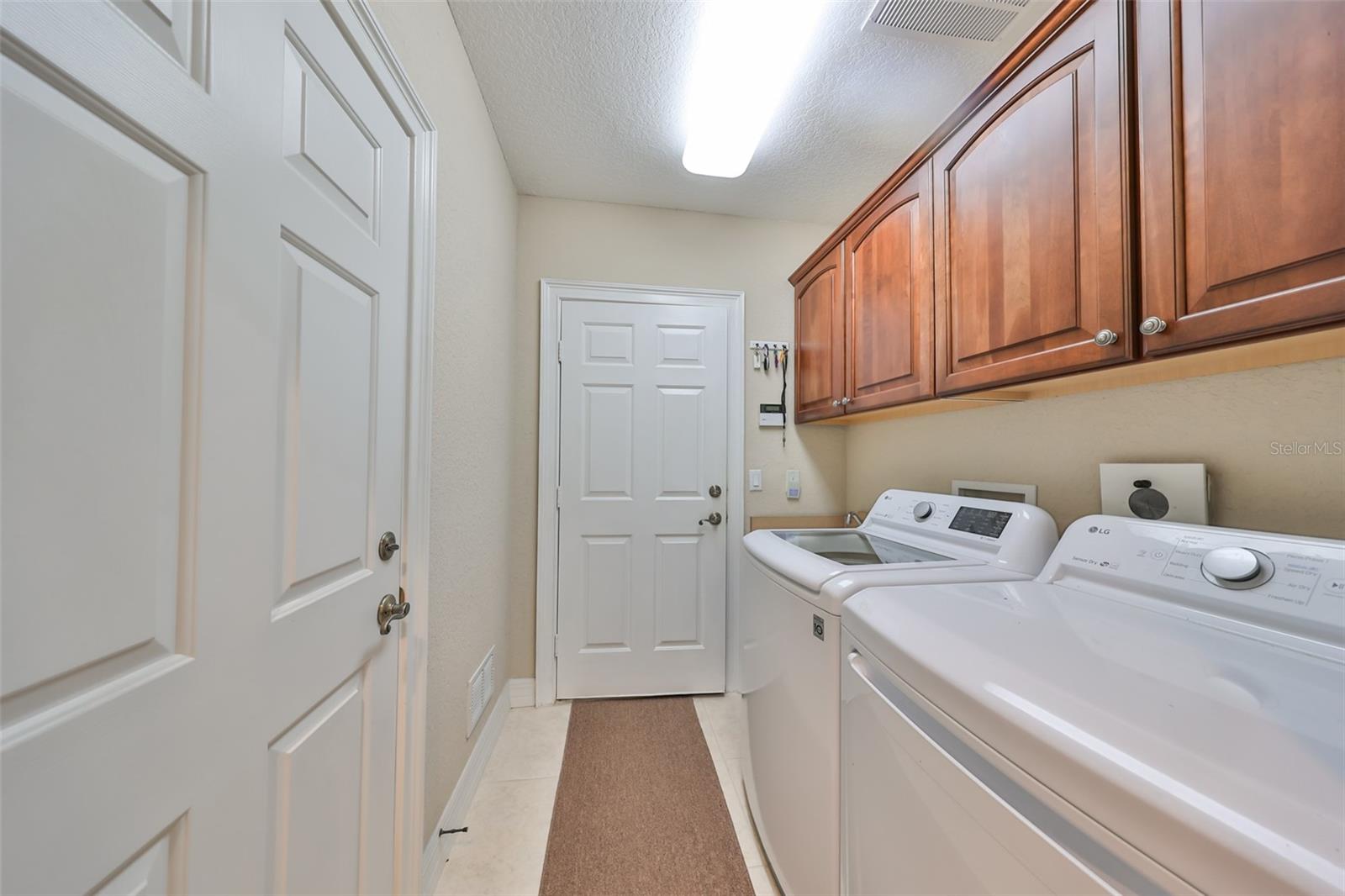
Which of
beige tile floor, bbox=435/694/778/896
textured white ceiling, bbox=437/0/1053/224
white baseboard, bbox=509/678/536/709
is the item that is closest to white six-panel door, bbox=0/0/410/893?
beige tile floor, bbox=435/694/778/896

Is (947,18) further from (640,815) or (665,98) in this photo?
(640,815)

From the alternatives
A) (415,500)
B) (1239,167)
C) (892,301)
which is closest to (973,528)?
(892,301)

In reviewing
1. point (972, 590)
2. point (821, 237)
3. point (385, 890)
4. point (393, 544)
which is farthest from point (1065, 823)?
point (821, 237)

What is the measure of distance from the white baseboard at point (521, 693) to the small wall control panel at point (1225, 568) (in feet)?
7.05

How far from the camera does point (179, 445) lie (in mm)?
517

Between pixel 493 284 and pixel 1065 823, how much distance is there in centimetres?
209

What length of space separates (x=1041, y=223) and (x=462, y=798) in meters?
2.33

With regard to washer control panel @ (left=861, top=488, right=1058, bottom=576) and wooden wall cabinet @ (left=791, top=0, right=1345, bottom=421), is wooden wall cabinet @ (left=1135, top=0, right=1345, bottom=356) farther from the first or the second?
washer control panel @ (left=861, top=488, right=1058, bottom=576)

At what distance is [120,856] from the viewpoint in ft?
1.47

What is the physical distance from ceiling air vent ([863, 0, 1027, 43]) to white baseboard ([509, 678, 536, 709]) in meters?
2.86

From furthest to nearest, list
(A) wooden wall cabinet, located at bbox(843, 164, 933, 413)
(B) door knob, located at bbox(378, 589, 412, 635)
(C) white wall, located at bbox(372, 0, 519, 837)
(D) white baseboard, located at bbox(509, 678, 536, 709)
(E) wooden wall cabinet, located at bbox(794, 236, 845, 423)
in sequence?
(D) white baseboard, located at bbox(509, 678, 536, 709) → (E) wooden wall cabinet, located at bbox(794, 236, 845, 423) → (A) wooden wall cabinet, located at bbox(843, 164, 933, 413) → (C) white wall, located at bbox(372, 0, 519, 837) → (B) door knob, located at bbox(378, 589, 412, 635)

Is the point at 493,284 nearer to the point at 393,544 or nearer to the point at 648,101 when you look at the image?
the point at 648,101

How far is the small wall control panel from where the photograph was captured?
0.64 m

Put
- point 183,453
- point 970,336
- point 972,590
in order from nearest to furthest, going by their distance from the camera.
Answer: point 183,453 → point 972,590 → point 970,336
